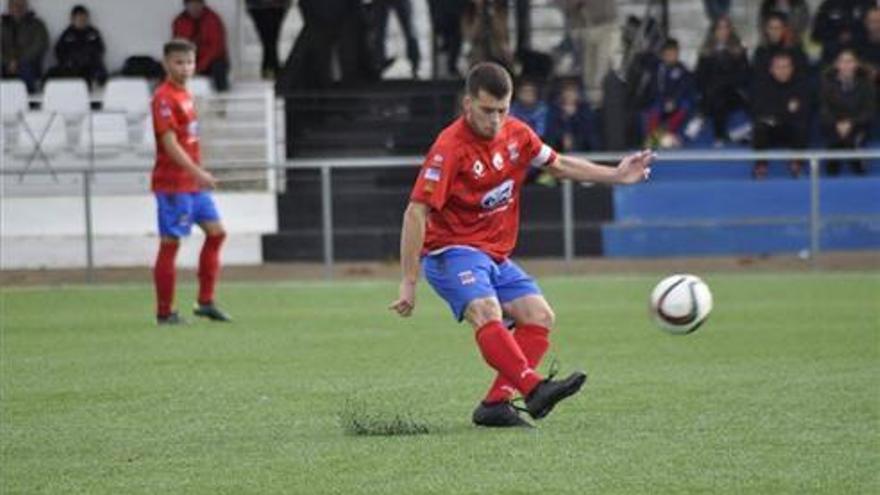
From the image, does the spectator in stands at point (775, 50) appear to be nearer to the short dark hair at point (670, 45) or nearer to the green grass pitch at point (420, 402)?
the short dark hair at point (670, 45)

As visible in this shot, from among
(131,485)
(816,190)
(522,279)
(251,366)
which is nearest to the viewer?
(131,485)

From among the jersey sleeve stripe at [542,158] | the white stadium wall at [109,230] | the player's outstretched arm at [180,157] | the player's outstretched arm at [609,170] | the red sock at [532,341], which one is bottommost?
the white stadium wall at [109,230]

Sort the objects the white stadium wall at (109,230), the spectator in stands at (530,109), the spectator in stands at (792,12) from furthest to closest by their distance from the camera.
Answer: the spectator in stands at (792,12) < the spectator in stands at (530,109) < the white stadium wall at (109,230)

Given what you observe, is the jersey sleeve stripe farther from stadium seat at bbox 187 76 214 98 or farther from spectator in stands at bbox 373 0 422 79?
spectator in stands at bbox 373 0 422 79

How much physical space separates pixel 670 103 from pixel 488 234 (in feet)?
51.3

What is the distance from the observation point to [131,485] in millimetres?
8586

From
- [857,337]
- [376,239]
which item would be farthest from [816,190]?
[857,337]

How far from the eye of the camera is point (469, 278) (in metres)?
10.4

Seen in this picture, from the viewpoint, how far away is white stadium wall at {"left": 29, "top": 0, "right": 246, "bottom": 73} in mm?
28266

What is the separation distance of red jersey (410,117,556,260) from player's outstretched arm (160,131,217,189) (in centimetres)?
598

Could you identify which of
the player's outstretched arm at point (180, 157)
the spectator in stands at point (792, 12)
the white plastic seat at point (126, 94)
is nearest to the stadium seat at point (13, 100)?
the white plastic seat at point (126, 94)

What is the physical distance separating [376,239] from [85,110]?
470 cm

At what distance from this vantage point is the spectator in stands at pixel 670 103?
1022 inches

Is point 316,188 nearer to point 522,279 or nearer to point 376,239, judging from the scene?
point 376,239
